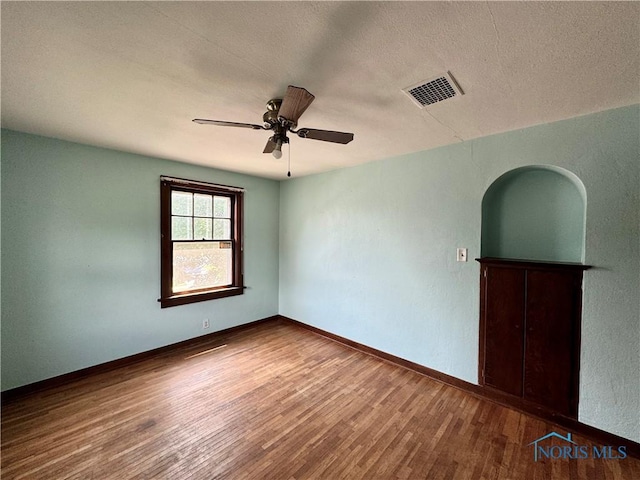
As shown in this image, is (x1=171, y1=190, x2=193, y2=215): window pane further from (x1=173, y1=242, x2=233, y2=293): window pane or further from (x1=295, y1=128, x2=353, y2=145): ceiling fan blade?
(x1=295, y1=128, x2=353, y2=145): ceiling fan blade

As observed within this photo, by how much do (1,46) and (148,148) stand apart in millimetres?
1517

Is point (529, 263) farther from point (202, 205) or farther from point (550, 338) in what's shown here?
point (202, 205)

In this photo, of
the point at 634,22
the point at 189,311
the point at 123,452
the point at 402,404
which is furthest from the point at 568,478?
the point at 189,311

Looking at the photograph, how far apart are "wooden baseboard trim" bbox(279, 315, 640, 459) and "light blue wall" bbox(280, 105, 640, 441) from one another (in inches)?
2.2

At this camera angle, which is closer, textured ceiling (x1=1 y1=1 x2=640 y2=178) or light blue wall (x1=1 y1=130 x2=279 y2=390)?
textured ceiling (x1=1 y1=1 x2=640 y2=178)

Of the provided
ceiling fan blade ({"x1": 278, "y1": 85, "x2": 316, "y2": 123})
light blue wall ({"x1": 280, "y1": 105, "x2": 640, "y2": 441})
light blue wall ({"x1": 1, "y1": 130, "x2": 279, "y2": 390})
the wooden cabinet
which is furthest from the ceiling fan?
light blue wall ({"x1": 1, "y1": 130, "x2": 279, "y2": 390})

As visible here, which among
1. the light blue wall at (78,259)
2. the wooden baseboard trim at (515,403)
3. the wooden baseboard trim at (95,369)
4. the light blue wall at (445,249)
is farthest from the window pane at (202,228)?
the wooden baseboard trim at (515,403)

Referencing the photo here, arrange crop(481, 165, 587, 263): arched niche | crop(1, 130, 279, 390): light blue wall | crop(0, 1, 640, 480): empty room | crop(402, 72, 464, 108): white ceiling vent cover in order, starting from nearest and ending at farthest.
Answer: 1. crop(0, 1, 640, 480): empty room
2. crop(402, 72, 464, 108): white ceiling vent cover
3. crop(481, 165, 587, 263): arched niche
4. crop(1, 130, 279, 390): light blue wall

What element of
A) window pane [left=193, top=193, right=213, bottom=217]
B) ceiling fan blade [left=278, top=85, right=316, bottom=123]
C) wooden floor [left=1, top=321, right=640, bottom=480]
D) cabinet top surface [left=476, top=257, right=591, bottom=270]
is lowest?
wooden floor [left=1, top=321, right=640, bottom=480]

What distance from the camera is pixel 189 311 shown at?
3.38 meters

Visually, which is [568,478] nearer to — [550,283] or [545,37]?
[550,283]

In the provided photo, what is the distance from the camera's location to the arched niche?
83.0 inches

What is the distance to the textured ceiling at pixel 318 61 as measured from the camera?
1.06 meters

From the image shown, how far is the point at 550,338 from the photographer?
6.72ft
